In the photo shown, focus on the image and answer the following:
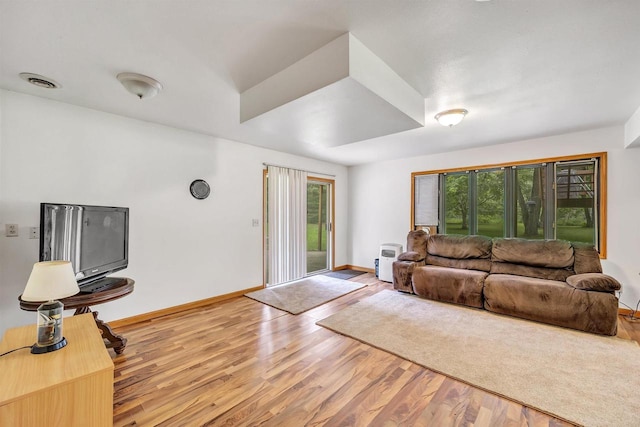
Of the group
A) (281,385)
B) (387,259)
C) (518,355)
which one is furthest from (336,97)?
(387,259)

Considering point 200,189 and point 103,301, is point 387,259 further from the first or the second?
point 103,301

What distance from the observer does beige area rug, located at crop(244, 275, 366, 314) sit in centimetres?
366

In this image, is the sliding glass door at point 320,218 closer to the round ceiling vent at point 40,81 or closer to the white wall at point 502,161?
the white wall at point 502,161

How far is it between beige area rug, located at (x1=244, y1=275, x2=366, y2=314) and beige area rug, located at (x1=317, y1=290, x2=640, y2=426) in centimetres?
57

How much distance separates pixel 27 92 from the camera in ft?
7.83

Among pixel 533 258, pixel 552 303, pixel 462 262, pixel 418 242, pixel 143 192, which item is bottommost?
pixel 552 303

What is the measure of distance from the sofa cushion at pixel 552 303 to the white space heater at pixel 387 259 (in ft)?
5.54

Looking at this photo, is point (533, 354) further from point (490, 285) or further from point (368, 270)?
point (368, 270)

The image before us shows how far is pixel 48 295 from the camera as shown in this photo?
4.28 ft

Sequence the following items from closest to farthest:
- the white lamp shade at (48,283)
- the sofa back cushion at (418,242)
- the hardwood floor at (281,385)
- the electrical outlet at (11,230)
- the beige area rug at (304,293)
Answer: the white lamp shade at (48,283)
the hardwood floor at (281,385)
the electrical outlet at (11,230)
the beige area rug at (304,293)
the sofa back cushion at (418,242)

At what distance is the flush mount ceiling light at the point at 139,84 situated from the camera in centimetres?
207

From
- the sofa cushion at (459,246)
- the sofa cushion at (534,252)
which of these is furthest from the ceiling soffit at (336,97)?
the sofa cushion at (534,252)

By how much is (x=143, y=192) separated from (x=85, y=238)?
101 cm

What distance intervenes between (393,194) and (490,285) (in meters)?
2.50
